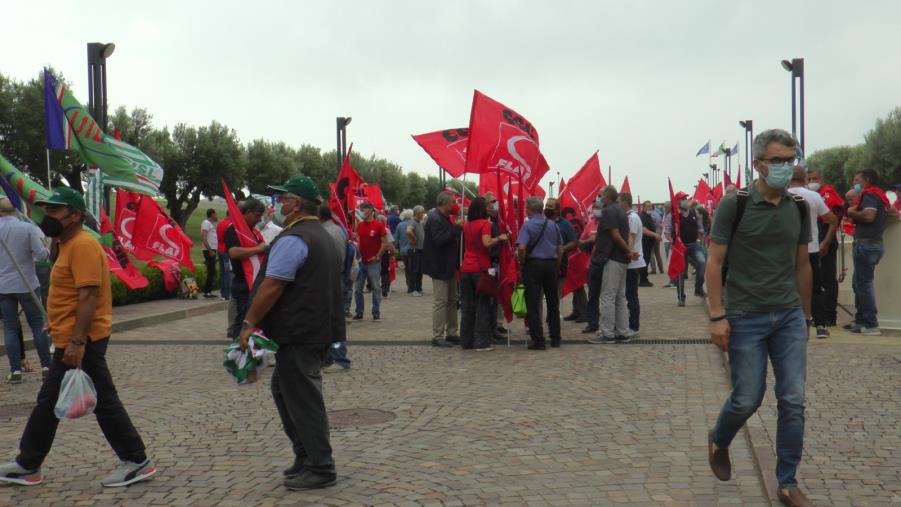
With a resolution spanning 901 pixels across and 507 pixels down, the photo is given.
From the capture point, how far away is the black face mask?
552 centimetres

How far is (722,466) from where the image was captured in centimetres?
504

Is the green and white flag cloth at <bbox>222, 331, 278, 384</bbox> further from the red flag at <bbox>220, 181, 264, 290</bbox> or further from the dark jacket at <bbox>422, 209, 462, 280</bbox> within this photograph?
the dark jacket at <bbox>422, 209, 462, 280</bbox>

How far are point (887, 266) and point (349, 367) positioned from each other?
22.1ft

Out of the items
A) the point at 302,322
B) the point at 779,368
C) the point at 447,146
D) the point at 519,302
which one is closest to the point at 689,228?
the point at 447,146

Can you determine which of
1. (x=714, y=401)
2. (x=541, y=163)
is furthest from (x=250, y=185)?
(x=714, y=401)

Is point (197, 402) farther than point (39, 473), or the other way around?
point (197, 402)

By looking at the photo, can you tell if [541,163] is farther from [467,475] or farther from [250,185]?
[250,185]

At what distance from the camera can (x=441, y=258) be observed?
458 inches

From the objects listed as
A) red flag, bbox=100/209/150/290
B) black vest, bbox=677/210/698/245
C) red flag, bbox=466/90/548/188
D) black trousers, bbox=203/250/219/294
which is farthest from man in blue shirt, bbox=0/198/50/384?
black vest, bbox=677/210/698/245

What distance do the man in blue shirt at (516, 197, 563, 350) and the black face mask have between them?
624cm

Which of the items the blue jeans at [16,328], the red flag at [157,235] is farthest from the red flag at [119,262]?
the blue jeans at [16,328]

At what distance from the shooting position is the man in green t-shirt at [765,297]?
4676mm

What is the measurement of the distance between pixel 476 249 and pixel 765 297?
6.47 m

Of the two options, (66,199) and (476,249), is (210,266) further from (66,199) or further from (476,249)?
(66,199)
